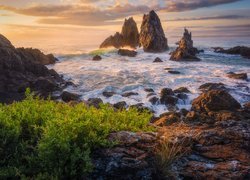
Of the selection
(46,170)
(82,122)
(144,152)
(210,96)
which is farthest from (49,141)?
(210,96)

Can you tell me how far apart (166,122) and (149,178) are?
1111 cm

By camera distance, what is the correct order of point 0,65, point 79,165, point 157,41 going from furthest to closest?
1. point 157,41
2. point 0,65
3. point 79,165

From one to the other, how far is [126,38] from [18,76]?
55.3 m

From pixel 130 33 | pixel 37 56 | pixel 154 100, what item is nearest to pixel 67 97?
pixel 154 100

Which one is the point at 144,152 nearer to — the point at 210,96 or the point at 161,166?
the point at 161,166

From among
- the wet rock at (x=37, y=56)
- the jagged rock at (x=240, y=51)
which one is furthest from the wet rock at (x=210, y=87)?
the jagged rock at (x=240, y=51)

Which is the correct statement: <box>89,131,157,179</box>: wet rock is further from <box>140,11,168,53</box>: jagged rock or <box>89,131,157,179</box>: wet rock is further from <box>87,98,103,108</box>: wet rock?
<box>140,11,168,53</box>: jagged rock

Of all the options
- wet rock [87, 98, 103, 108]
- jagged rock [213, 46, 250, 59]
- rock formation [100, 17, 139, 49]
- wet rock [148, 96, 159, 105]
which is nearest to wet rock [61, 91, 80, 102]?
wet rock [87, 98, 103, 108]

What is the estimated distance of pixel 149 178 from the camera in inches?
195

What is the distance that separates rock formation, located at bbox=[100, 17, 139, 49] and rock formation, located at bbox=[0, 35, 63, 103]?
159ft

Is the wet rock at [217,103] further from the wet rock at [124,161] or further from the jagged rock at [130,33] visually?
the jagged rock at [130,33]

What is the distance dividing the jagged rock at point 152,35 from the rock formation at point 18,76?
38.9 meters

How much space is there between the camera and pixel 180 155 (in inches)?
205

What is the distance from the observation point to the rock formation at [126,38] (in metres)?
80.6
